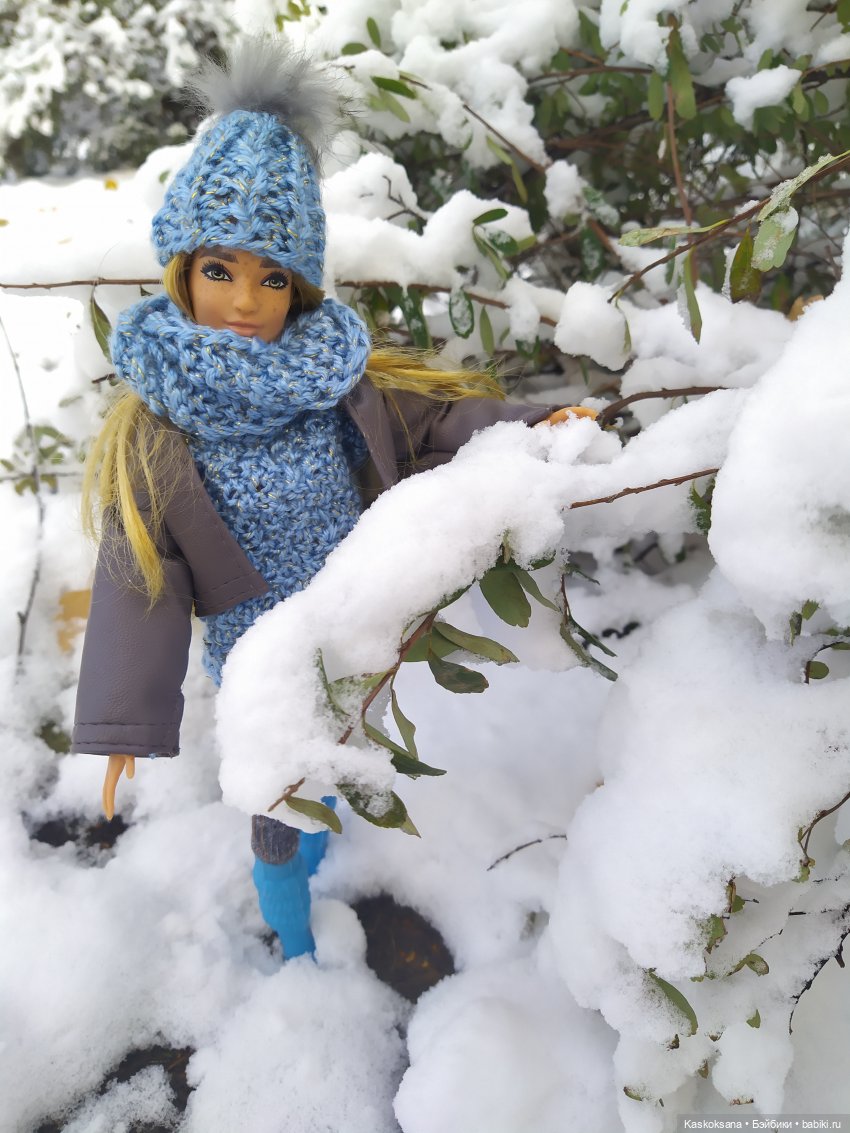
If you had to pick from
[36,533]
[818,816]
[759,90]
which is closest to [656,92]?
[759,90]

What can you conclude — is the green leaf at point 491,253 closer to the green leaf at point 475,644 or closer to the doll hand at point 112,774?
the green leaf at point 475,644

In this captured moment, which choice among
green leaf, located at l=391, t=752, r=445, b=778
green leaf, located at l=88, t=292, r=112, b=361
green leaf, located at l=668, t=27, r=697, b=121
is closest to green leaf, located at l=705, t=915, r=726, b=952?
green leaf, located at l=391, t=752, r=445, b=778

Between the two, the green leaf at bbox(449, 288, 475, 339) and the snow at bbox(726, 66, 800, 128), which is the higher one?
the snow at bbox(726, 66, 800, 128)

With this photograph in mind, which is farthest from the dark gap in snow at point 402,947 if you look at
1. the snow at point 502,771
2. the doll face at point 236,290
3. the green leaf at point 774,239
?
the green leaf at point 774,239

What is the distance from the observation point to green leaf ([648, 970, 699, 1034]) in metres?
0.67

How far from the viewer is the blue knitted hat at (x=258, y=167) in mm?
803

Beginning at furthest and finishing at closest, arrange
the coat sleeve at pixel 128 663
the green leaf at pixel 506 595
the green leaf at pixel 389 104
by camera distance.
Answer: the green leaf at pixel 389 104
the coat sleeve at pixel 128 663
the green leaf at pixel 506 595

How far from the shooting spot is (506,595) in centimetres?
67

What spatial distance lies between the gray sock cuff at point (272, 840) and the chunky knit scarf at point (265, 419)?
0.81 feet

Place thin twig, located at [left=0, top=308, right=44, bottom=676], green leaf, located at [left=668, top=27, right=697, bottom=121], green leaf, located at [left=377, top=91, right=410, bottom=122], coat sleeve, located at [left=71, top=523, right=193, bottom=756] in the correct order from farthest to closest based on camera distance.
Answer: thin twig, located at [left=0, top=308, right=44, bottom=676] < green leaf, located at [left=377, top=91, right=410, bottom=122] < green leaf, located at [left=668, top=27, right=697, bottom=121] < coat sleeve, located at [left=71, top=523, right=193, bottom=756]

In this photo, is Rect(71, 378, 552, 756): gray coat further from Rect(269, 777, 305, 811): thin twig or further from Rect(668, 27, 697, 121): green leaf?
Rect(668, 27, 697, 121): green leaf

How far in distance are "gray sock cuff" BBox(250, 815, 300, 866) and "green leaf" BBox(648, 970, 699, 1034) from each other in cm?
53

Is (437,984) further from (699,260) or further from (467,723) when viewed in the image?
(699,260)

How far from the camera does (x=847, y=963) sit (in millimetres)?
869
